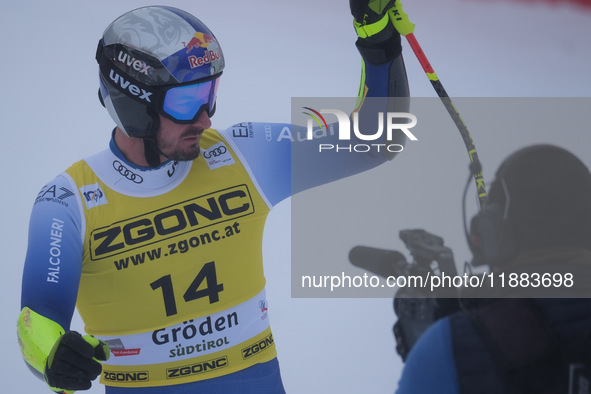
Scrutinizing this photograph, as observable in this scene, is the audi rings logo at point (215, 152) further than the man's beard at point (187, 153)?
Yes

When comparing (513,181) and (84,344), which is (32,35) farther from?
(513,181)

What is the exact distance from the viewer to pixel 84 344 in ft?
6.88

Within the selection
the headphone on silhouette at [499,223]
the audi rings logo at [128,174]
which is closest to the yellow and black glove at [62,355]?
the audi rings logo at [128,174]

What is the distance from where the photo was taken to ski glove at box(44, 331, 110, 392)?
2.08 meters

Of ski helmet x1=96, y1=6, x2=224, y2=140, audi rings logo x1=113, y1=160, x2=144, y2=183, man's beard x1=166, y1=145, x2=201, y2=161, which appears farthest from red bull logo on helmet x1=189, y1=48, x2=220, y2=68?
audi rings logo x1=113, y1=160, x2=144, y2=183

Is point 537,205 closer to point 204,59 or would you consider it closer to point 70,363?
point 70,363

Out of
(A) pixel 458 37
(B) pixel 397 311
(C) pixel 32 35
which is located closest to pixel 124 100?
(B) pixel 397 311

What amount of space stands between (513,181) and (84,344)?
119 centimetres

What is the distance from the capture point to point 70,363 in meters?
2.08

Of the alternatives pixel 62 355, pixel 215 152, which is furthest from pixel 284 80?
pixel 62 355

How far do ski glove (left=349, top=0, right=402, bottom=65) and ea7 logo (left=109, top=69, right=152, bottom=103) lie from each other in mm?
710

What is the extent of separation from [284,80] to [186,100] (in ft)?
6.92

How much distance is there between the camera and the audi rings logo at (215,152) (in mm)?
2771

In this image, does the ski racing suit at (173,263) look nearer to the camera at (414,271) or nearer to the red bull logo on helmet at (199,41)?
the red bull logo on helmet at (199,41)
